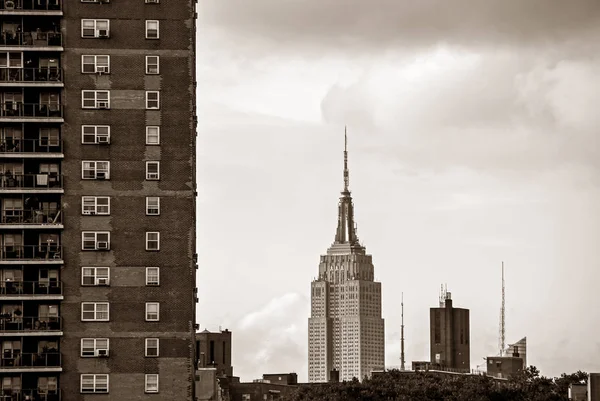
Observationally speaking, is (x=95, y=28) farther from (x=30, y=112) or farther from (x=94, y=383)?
(x=94, y=383)

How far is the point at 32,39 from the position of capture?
184000mm

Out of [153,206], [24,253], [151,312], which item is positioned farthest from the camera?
[153,206]

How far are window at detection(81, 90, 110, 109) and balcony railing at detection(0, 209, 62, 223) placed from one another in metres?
8.58

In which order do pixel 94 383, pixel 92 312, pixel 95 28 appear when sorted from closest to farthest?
pixel 94 383 → pixel 92 312 → pixel 95 28

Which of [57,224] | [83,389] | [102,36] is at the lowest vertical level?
[83,389]

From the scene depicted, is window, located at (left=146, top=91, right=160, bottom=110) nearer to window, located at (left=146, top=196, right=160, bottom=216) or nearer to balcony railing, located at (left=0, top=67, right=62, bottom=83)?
window, located at (left=146, top=196, right=160, bottom=216)

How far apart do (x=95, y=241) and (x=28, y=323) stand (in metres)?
8.13

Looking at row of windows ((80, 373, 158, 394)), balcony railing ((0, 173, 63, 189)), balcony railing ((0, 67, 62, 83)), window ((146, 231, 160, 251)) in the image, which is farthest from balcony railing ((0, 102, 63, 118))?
row of windows ((80, 373, 158, 394))

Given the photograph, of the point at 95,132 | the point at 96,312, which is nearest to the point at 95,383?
the point at 96,312

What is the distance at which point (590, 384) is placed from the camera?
192 metres

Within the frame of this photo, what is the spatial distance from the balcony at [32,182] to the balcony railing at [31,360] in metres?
12.6

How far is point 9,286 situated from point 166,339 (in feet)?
41.6

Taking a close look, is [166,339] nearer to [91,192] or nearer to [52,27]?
[91,192]

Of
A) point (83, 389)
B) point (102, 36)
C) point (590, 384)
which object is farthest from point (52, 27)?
point (590, 384)
